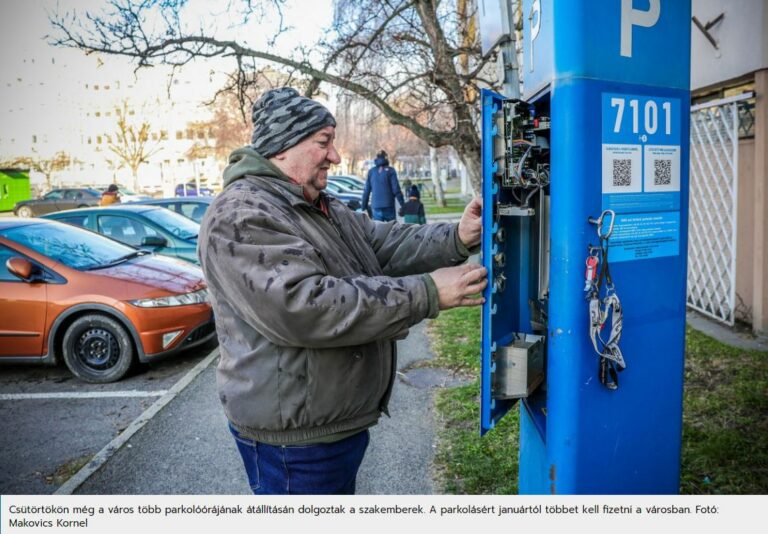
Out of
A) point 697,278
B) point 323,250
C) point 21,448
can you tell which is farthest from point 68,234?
point 697,278

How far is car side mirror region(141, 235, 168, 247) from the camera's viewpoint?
718cm

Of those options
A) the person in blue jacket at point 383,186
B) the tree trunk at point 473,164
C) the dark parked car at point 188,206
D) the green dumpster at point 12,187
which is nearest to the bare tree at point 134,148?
the green dumpster at point 12,187

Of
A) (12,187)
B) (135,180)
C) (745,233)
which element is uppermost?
(135,180)

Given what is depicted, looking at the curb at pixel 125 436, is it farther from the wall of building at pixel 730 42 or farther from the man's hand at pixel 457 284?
the wall of building at pixel 730 42

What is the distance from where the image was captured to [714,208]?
6160mm

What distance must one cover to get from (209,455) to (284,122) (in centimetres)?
257

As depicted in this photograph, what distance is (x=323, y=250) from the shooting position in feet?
6.22

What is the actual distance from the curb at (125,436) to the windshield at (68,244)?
1465 millimetres

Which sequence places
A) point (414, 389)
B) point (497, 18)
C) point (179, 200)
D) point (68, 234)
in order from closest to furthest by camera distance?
point (497, 18) < point (414, 389) < point (68, 234) < point (179, 200)

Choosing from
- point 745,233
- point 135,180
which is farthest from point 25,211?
point 745,233

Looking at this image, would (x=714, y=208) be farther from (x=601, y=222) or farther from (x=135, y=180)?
(x=135, y=180)

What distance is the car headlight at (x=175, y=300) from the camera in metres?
5.19

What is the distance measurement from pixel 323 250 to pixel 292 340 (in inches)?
13.9

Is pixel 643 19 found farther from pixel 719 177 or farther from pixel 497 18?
pixel 719 177
